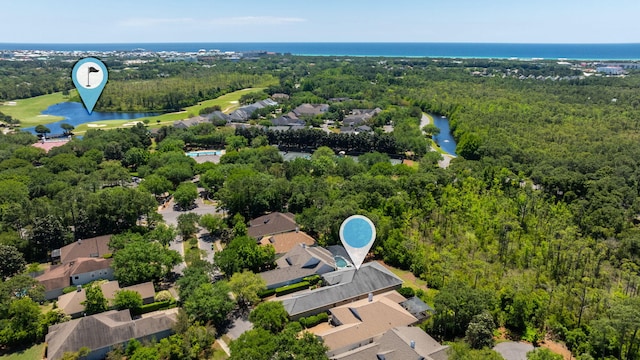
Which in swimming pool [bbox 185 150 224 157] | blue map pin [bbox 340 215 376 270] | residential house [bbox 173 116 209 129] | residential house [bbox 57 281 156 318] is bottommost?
residential house [bbox 57 281 156 318]

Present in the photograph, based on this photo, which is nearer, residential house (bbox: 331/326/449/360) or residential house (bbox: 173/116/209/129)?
residential house (bbox: 331/326/449/360)

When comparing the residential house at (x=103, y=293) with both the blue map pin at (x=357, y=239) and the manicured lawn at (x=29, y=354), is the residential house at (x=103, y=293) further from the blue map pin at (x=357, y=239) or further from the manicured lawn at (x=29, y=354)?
the blue map pin at (x=357, y=239)

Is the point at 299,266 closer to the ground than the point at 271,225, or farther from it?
closer to the ground

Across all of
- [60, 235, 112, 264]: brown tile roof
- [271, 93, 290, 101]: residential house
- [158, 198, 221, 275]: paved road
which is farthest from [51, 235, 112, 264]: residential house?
[271, 93, 290, 101]: residential house

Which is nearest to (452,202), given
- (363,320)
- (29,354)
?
(363,320)

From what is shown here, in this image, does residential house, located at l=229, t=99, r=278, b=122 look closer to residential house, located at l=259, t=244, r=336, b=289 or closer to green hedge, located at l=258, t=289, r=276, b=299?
residential house, located at l=259, t=244, r=336, b=289

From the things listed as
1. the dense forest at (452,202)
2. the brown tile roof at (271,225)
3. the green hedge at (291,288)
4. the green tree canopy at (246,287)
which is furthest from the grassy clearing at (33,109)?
the green hedge at (291,288)

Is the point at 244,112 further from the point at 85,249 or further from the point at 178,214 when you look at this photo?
the point at 85,249
